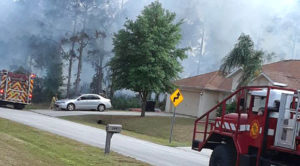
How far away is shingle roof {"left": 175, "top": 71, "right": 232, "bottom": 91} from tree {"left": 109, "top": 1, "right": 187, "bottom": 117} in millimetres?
5423

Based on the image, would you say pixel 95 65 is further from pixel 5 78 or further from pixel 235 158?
pixel 235 158

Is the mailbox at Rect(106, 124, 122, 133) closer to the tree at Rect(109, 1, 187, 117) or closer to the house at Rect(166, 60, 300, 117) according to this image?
the tree at Rect(109, 1, 187, 117)

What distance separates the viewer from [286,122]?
8703 mm

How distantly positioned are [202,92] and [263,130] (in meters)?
28.6

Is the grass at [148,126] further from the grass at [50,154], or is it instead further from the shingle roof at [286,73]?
the grass at [50,154]

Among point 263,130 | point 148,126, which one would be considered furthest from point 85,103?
point 263,130

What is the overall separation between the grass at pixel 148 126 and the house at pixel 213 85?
551 cm

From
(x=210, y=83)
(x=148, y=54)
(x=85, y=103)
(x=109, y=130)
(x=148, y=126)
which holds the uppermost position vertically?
(x=148, y=54)

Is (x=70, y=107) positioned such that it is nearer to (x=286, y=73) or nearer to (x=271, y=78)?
(x=271, y=78)

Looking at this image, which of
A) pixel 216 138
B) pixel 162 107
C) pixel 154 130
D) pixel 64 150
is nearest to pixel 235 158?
pixel 216 138

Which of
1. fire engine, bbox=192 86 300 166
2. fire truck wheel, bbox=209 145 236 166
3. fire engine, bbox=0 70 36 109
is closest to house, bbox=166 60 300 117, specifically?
fire engine, bbox=0 70 36 109

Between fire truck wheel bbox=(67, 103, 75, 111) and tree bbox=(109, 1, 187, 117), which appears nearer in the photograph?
tree bbox=(109, 1, 187, 117)

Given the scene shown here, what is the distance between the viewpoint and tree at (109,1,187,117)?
1240 inches

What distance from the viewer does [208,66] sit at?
200ft
